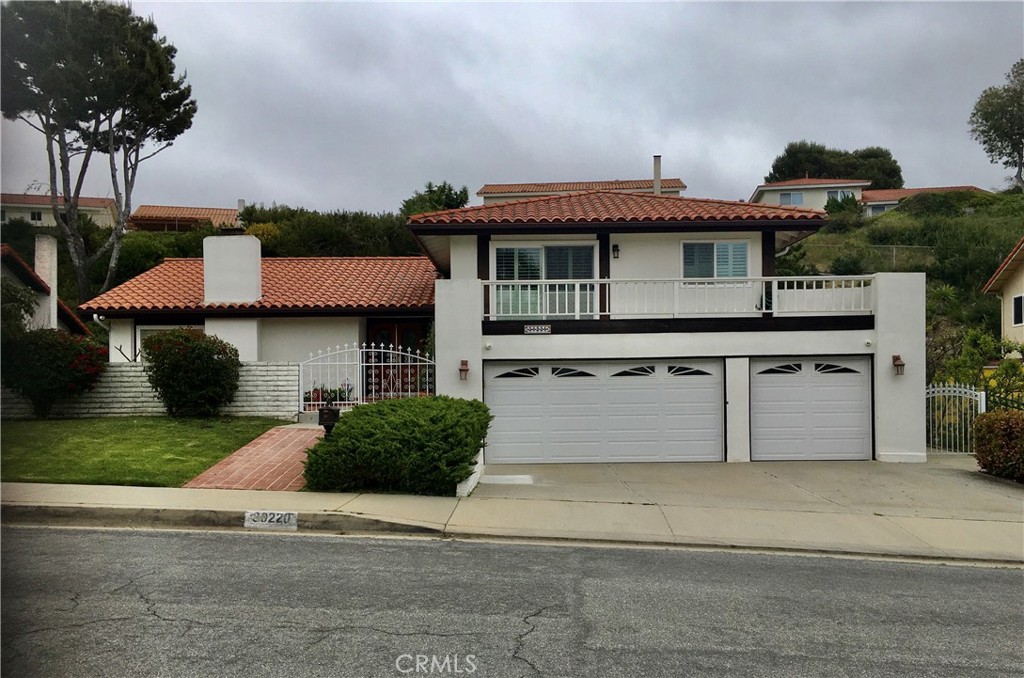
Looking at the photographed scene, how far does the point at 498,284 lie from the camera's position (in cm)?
1483

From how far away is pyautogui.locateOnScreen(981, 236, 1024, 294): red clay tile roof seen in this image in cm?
2636

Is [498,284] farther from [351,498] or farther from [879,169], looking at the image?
[879,169]

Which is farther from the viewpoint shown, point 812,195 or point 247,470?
point 812,195

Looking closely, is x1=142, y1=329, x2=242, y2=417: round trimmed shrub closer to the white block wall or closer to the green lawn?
the white block wall

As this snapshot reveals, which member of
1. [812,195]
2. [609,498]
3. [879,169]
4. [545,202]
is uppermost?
[879,169]

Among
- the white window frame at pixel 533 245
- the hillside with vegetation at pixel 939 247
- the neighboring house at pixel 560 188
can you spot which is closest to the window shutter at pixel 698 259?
the white window frame at pixel 533 245

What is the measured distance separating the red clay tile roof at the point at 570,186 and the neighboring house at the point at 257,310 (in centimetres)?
2917

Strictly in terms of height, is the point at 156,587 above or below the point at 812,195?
below

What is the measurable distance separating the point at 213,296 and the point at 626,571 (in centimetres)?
1602

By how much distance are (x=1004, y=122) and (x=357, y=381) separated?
60.7 meters

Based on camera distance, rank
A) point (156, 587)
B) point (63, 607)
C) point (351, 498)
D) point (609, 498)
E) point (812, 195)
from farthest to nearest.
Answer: point (812, 195)
point (609, 498)
point (351, 498)
point (156, 587)
point (63, 607)

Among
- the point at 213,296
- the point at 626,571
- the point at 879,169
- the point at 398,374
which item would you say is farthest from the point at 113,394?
the point at 879,169

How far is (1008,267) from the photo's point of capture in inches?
1091

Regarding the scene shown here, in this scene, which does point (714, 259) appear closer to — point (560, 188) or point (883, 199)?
point (560, 188)
